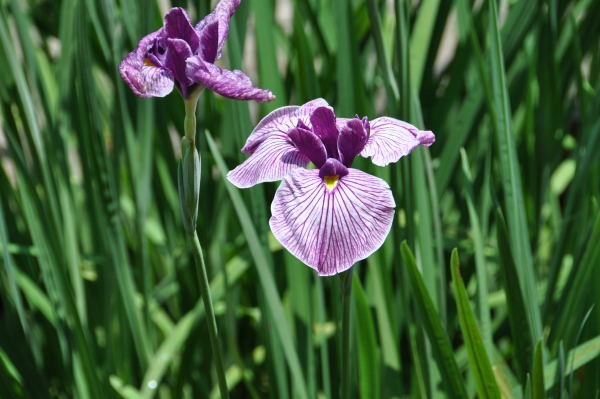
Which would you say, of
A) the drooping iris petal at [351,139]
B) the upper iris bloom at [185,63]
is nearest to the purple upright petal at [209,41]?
the upper iris bloom at [185,63]

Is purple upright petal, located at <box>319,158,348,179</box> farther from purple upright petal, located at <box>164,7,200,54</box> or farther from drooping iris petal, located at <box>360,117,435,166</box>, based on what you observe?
purple upright petal, located at <box>164,7,200,54</box>

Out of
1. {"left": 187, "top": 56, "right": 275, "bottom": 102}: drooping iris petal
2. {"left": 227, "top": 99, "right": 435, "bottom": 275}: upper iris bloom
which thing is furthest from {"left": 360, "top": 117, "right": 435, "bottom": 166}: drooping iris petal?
{"left": 187, "top": 56, "right": 275, "bottom": 102}: drooping iris petal

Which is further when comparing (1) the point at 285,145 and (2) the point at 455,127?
(2) the point at 455,127

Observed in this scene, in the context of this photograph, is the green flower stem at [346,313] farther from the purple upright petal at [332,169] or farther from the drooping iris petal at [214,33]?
the drooping iris petal at [214,33]

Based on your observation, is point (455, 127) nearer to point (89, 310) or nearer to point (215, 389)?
point (215, 389)

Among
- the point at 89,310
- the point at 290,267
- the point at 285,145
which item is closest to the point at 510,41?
the point at 290,267
